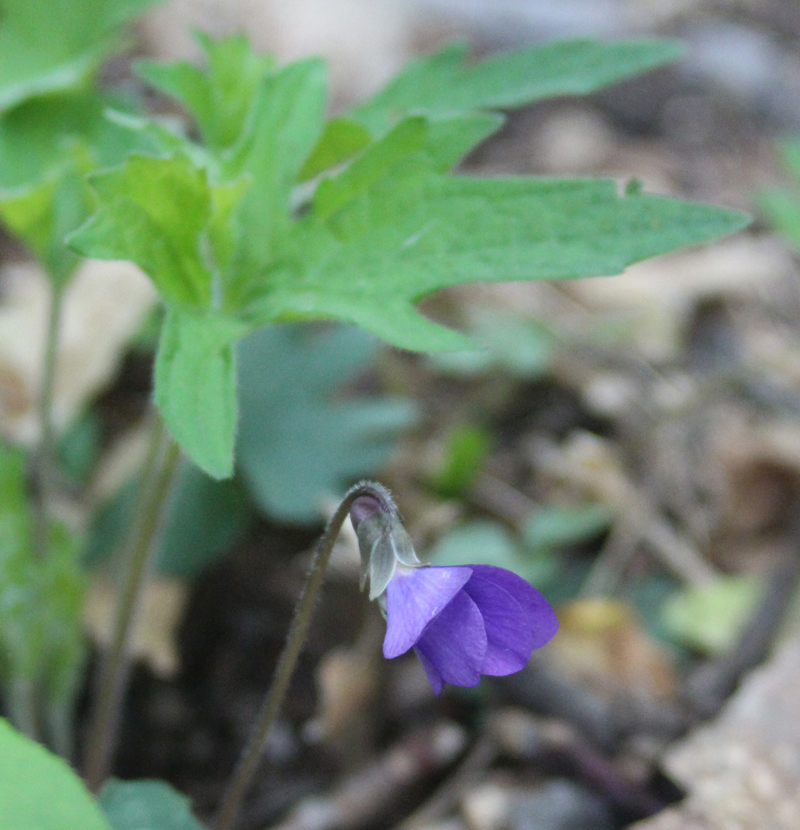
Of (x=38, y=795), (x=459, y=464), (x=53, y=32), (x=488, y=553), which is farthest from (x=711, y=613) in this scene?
(x=53, y=32)

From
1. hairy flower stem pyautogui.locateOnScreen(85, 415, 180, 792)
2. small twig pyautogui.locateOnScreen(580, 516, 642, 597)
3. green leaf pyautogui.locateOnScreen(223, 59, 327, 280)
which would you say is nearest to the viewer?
green leaf pyautogui.locateOnScreen(223, 59, 327, 280)

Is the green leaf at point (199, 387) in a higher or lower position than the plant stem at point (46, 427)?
higher

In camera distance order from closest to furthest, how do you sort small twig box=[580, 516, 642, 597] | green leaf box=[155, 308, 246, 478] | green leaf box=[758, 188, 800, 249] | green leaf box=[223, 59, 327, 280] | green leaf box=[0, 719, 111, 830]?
green leaf box=[0, 719, 111, 830] → green leaf box=[155, 308, 246, 478] → green leaf box=[223, 59, 327, 280] → small twig box=[580, 516, 642, 597] → green leaf box=[758, 188, 800, 249]

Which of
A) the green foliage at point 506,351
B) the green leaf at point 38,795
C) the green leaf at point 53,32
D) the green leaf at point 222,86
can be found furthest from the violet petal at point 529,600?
the green foliage at point 506,351

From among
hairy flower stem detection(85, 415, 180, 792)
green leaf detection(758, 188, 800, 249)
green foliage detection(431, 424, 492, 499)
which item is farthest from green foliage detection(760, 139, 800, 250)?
hairy flower stem detection(85, 415, 180, 792)

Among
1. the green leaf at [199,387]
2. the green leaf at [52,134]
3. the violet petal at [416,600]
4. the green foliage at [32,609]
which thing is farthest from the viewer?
the green leaf at [52,134]

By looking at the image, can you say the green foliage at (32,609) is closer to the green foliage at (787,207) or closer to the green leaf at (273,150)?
the green leaf at (273,150)

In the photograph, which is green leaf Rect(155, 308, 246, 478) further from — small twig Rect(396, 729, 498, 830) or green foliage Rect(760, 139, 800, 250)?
green foliage Rect(760, 139, 800, 250)

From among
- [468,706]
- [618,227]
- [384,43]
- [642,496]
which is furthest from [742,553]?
[384,43]
